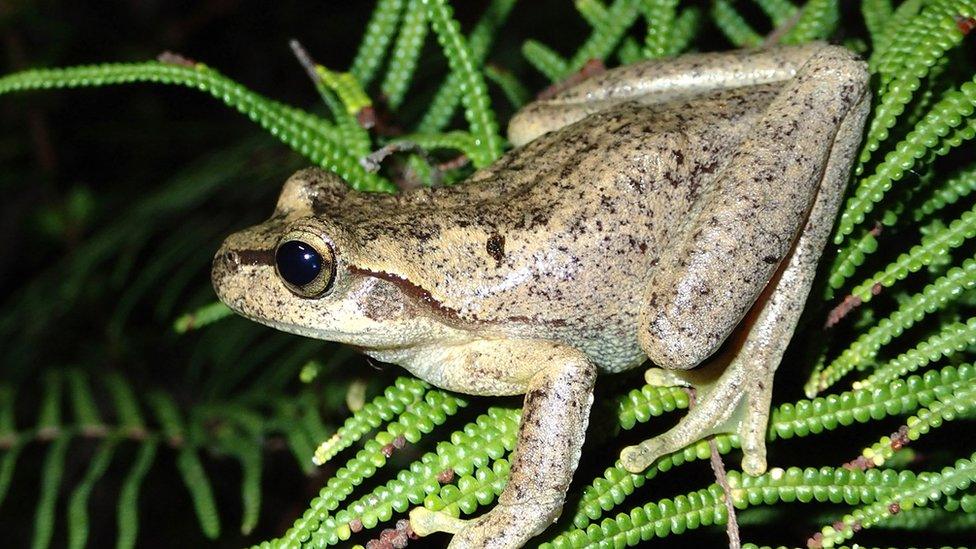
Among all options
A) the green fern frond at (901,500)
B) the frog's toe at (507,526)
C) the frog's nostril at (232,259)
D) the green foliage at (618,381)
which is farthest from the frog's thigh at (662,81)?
the frog's toe at (507,526)

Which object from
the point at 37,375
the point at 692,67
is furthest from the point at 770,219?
the point at 37,375

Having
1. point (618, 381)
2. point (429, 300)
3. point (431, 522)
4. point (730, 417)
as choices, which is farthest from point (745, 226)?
point (431, 522)

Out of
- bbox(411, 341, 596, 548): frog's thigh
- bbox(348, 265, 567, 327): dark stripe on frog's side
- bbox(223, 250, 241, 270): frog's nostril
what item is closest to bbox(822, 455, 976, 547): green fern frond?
bbox(411, 341, 596, 548): frog's thigh

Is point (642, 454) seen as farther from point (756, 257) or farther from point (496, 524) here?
point (756, 257)

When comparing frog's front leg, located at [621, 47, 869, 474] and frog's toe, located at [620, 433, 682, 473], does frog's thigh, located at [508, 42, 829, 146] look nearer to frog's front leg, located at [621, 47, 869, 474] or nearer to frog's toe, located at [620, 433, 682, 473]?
frog's front leg, located at [621, 47, 869, 474]

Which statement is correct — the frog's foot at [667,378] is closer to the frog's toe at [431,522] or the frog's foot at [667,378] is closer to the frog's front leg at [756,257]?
the frog's front leg at [756,257]

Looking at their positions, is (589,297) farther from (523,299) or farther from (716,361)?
(716,361)
